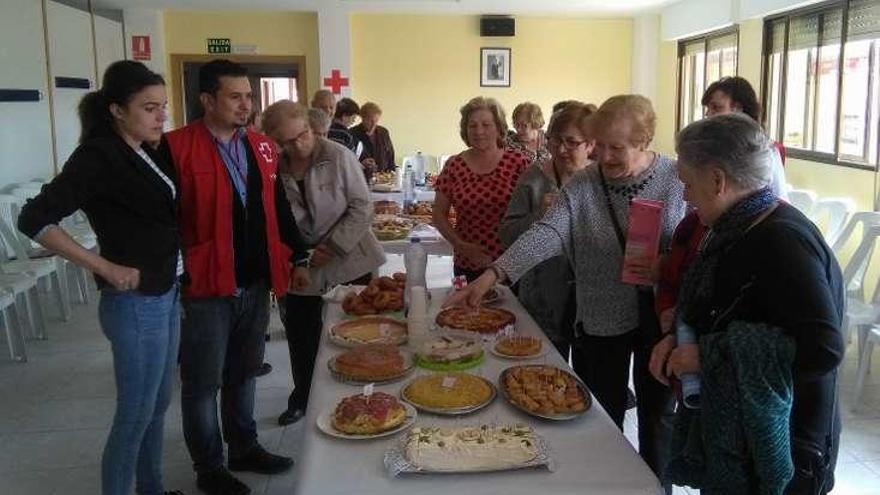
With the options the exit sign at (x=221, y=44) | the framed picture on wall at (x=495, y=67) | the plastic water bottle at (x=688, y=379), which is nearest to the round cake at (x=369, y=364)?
the plastic water bottle at (x=688, y=379)

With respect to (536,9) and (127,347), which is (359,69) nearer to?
(536,9)

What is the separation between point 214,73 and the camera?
200cm

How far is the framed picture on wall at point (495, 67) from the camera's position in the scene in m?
8.23

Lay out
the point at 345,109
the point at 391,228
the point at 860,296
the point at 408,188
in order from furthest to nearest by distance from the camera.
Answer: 1. the point at 345,109
2. the point at 408,188
3. the point at 391,228
4. the point at 860,296

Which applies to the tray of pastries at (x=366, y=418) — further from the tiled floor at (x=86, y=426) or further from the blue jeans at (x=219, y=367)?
the tiled floor at (x=86, y=426)

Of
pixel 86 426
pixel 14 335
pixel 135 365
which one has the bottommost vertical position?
pixel 86 426

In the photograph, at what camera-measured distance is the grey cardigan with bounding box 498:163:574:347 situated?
2105 millimetres

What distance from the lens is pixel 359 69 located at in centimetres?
815

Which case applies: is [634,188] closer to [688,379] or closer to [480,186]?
[688,379]

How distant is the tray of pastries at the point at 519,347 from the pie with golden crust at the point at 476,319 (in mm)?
75

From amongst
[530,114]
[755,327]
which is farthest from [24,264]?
[755,327]

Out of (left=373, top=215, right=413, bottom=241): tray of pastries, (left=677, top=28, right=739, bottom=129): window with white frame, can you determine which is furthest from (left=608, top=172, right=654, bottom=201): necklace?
(left=677, top=28, right=739, bottom=129): window with white frame

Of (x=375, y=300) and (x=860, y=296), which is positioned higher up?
(x=375, y=300)

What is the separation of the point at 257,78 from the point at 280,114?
20.2 feet
